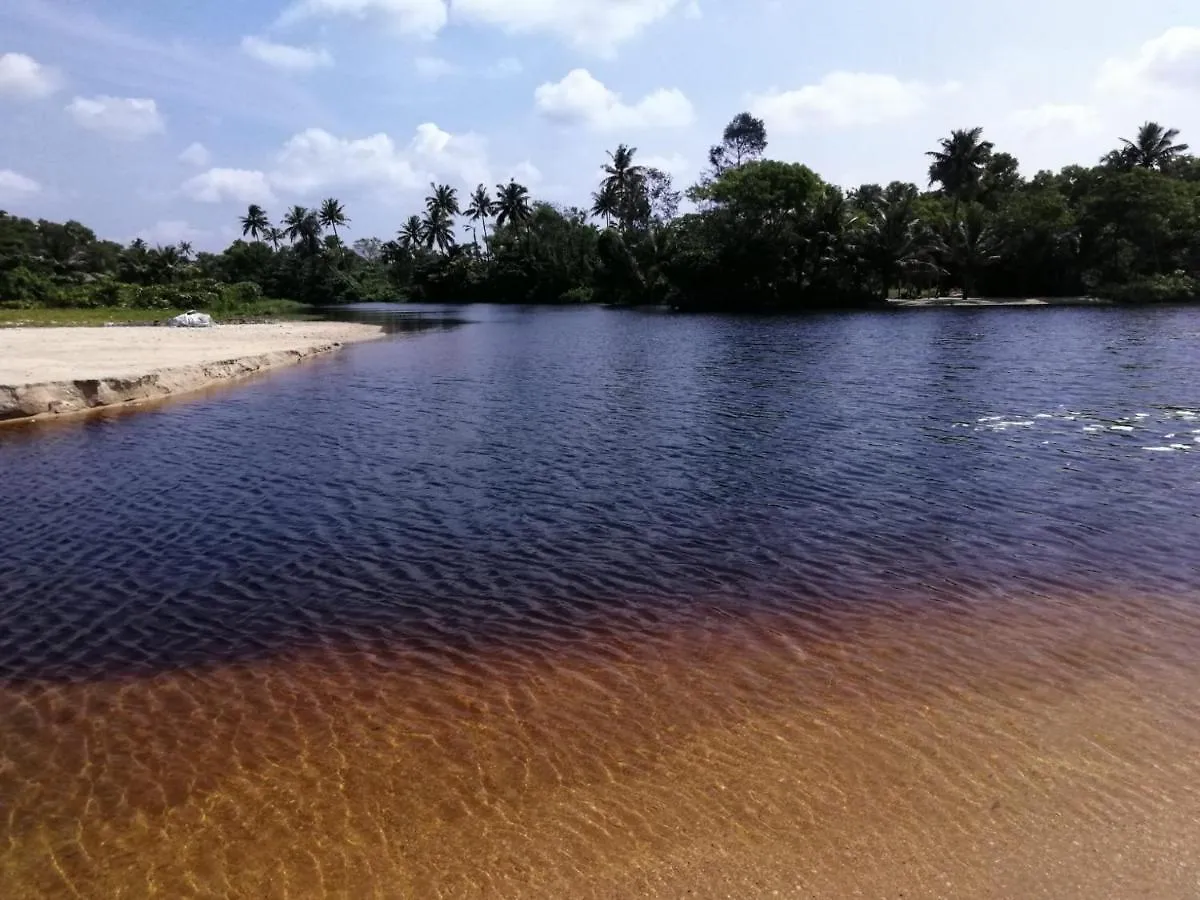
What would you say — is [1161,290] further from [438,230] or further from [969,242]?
[438,230]

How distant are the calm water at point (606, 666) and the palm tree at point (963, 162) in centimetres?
9368

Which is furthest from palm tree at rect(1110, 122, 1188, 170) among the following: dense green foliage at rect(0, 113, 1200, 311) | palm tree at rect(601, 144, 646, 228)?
palm tree at rect(601, 144, 646, 228)

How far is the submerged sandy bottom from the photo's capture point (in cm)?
596

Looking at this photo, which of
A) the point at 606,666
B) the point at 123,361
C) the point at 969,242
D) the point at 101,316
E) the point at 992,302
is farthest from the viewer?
the point at 969,242

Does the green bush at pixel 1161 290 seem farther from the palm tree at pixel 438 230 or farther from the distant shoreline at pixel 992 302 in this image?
the palm tree at pixel 438 230

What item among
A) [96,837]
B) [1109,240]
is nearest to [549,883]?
[96,837]

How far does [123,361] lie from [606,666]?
35.1 meters

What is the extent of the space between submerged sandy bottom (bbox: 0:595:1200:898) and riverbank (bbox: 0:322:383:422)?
22.8m

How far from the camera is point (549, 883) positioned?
231 inches

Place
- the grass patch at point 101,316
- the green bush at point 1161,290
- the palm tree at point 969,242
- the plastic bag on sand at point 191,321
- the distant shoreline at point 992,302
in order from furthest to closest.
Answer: the palm tree at point 969,242 → the distant shoreline at point 992,302 → the green bush at point 1161,290 → the plastic bag on sand at point 191,321 → the grass patch at point 101,316

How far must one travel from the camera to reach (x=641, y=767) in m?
7.29

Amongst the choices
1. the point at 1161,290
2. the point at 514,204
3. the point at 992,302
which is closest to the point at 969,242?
the point at 992,302

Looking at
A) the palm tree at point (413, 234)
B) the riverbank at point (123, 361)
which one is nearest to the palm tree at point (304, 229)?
the palm tree at point (413, 234)

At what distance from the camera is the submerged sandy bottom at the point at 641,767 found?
596 cm
